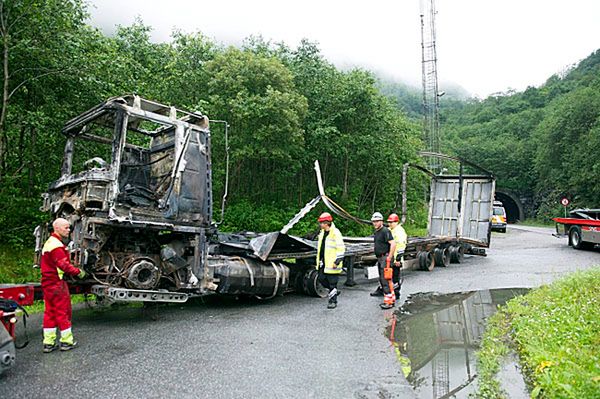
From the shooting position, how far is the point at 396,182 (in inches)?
913

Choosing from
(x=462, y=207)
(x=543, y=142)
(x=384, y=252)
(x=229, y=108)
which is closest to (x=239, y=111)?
(x=229, y=108)

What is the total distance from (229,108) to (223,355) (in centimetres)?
1221

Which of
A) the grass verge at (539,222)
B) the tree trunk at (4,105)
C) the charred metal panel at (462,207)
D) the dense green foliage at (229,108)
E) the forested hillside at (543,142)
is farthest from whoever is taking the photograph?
the grass verge at (539,222)

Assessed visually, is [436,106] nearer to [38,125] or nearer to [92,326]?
[38,125]

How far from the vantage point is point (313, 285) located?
8.25 meters

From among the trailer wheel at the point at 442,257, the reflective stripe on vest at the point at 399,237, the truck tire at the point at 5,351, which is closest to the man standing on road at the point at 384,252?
the reflective stripe on vest at the point at 399,237

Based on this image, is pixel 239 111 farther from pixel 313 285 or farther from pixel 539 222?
pixel 539 222

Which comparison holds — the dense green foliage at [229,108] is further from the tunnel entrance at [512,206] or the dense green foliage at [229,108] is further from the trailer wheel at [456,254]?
the tunnel entrance at [512,206]

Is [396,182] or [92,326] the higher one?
[396,182]

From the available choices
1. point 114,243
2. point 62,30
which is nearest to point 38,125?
point 62,30

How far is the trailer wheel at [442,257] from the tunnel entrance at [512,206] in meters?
37.4

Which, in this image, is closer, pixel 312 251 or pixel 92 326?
pixel 92 326

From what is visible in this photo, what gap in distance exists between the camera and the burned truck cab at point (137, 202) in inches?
220

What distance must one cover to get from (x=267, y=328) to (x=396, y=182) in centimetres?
1813
